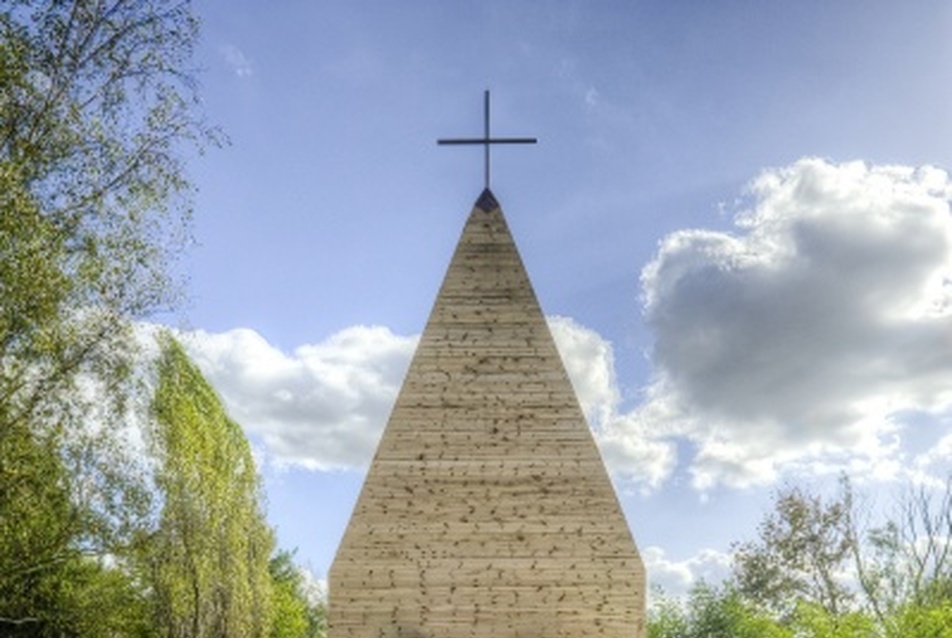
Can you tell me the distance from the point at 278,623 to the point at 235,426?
42.5ft

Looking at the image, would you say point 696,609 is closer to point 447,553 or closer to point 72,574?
point 72,574

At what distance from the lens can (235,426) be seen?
29.8 meters

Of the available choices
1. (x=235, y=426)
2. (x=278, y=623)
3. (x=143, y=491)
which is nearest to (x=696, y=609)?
(x=278, y=623)

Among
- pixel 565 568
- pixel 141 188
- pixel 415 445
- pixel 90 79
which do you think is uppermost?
pixel 90 79

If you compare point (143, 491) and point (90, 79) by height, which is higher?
point (90, 79)

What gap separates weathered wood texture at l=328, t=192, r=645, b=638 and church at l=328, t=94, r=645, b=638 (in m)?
0.02

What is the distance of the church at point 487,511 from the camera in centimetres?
1451

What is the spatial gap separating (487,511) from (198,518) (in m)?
13.9

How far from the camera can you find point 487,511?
15.0 metres

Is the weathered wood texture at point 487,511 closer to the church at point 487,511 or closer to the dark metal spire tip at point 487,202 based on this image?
the church at point 487,511

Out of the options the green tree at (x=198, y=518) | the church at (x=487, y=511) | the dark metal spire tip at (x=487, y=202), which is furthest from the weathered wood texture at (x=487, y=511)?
the green tree at (x=198, y=518)

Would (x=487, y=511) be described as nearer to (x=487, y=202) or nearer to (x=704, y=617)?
(x=487, y=202)

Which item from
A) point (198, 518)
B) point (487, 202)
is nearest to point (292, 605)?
point (198, 518)

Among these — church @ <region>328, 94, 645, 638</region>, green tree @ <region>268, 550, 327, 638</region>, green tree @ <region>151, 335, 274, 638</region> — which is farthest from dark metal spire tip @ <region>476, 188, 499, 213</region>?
green tree @ <region>268, 550, 327, 638</region>
